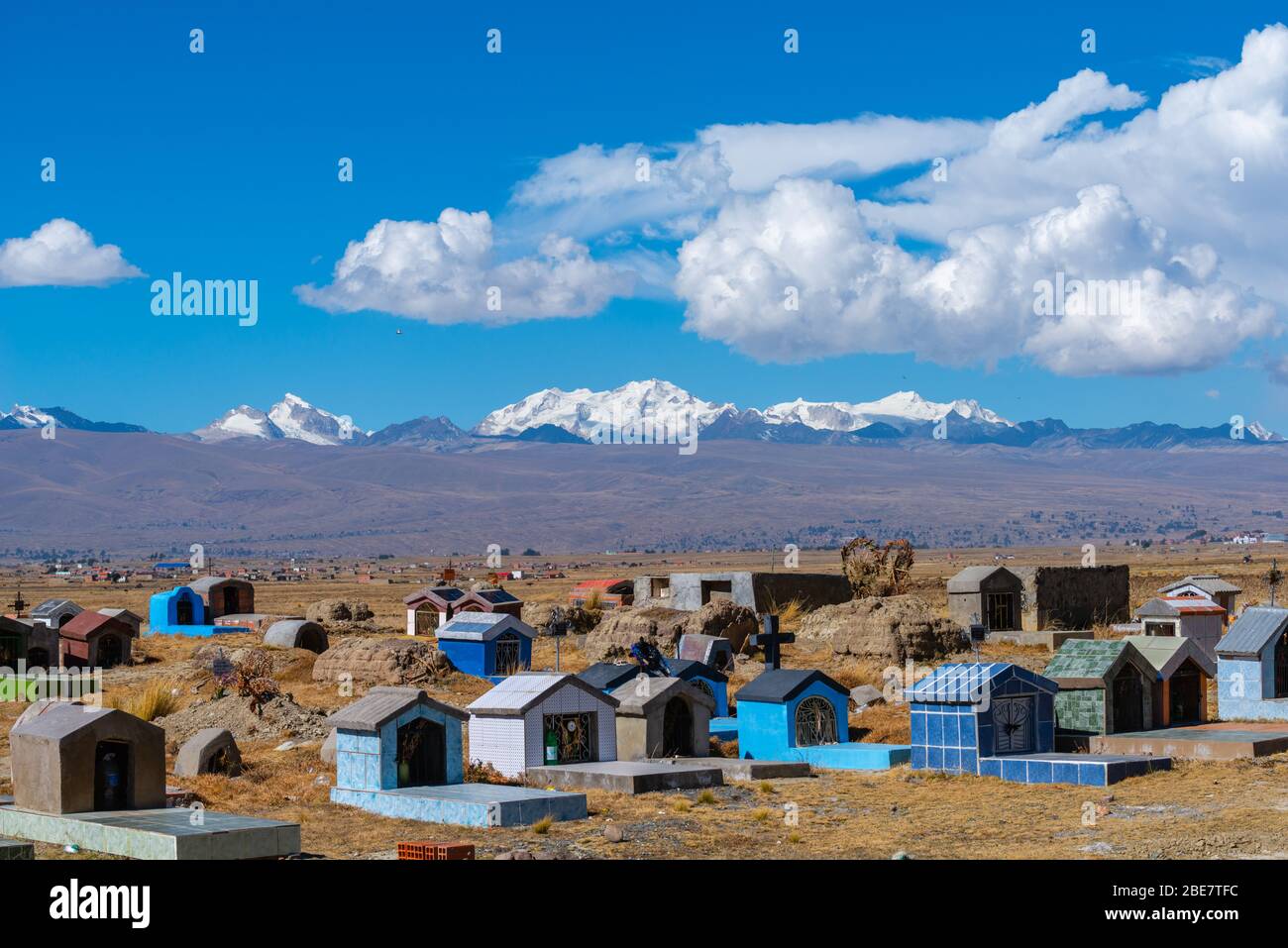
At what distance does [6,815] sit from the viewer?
Result: 2006 cm

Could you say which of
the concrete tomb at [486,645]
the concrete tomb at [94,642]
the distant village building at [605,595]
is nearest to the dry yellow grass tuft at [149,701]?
the concrete tomb at [486,645]

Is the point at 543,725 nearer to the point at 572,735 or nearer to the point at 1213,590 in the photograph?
the point at 572,735

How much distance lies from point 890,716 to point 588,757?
8114 millimetres

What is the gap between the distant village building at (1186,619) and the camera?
129 feet

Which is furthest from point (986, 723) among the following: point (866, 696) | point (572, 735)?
point (866, 696)

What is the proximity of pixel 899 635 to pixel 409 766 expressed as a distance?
18541 mm

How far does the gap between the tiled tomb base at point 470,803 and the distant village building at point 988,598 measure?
78.9 ft

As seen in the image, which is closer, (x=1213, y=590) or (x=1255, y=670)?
(x=1255, y=670)

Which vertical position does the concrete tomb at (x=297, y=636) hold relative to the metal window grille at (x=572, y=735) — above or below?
above

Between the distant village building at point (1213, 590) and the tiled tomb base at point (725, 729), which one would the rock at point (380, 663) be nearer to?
the tiled tomb base at point (725, 729)

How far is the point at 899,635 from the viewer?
39.4 metres

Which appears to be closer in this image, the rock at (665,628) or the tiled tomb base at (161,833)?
the tiled tomb base at (161,833)
